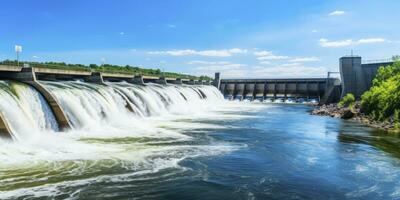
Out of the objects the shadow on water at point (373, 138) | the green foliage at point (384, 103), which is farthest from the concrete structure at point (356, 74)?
the shadow on water at point (373, 138)

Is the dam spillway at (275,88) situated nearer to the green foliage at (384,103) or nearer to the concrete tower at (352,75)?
the concrete tower at (352,75)

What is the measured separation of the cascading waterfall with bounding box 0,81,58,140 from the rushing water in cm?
6

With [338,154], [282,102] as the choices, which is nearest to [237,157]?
[338,154]

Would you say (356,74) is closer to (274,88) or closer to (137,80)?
(274,88)

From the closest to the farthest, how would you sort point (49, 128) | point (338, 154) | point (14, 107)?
point (338, 154)
point (14, 107)
point (49, 128)

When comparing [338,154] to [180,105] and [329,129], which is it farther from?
[180,105]

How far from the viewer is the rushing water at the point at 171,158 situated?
42.4 feet

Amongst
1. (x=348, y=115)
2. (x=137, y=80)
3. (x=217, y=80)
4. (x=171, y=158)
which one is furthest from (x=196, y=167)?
(x=217, y=80)

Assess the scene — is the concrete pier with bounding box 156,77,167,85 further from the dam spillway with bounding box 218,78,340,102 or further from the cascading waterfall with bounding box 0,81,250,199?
the cascading waterfall with bounding box 0,81,250,199

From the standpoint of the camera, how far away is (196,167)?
52.2 ft

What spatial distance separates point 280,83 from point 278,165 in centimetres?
6154

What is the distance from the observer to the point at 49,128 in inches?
891

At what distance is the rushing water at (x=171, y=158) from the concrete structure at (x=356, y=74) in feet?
96.4

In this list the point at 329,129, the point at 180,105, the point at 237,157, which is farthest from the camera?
the point at 180,105
